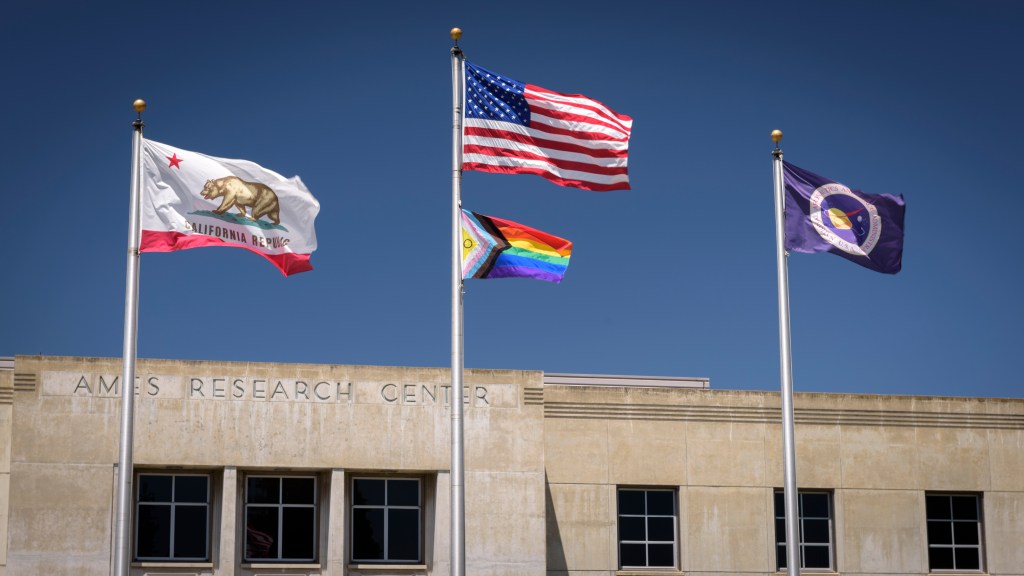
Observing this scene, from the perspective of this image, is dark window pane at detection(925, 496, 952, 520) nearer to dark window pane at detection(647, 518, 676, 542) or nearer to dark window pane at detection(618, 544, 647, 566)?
dark window pane at detection(647, 518, 676, 542)

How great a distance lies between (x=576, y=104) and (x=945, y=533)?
14.6 meters

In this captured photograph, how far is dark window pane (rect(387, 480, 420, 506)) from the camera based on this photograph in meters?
28.5

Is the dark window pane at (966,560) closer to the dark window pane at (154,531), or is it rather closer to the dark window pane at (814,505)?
the dark window pane at (814,505)

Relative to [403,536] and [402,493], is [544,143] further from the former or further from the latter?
[403,536]

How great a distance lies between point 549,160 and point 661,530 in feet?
35.1

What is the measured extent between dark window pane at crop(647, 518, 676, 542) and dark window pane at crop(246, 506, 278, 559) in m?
7.76

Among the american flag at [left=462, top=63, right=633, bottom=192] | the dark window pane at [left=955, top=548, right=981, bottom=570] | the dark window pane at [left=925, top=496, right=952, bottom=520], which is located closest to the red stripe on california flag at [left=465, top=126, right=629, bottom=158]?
the american flag at [left=462, top=63, right=633, bottom=192]

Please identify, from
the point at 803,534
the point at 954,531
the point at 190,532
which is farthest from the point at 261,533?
the point at 954,531

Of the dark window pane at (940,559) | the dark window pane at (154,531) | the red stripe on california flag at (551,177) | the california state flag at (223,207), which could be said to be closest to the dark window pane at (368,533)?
the dark window pane at (154,531)

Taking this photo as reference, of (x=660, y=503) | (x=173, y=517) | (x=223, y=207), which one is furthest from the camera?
(x=660, y=503)

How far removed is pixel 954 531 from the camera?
3225cm

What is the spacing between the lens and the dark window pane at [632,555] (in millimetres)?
30484

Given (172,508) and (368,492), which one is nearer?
(172,508)

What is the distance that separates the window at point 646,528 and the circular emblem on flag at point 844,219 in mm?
7572
